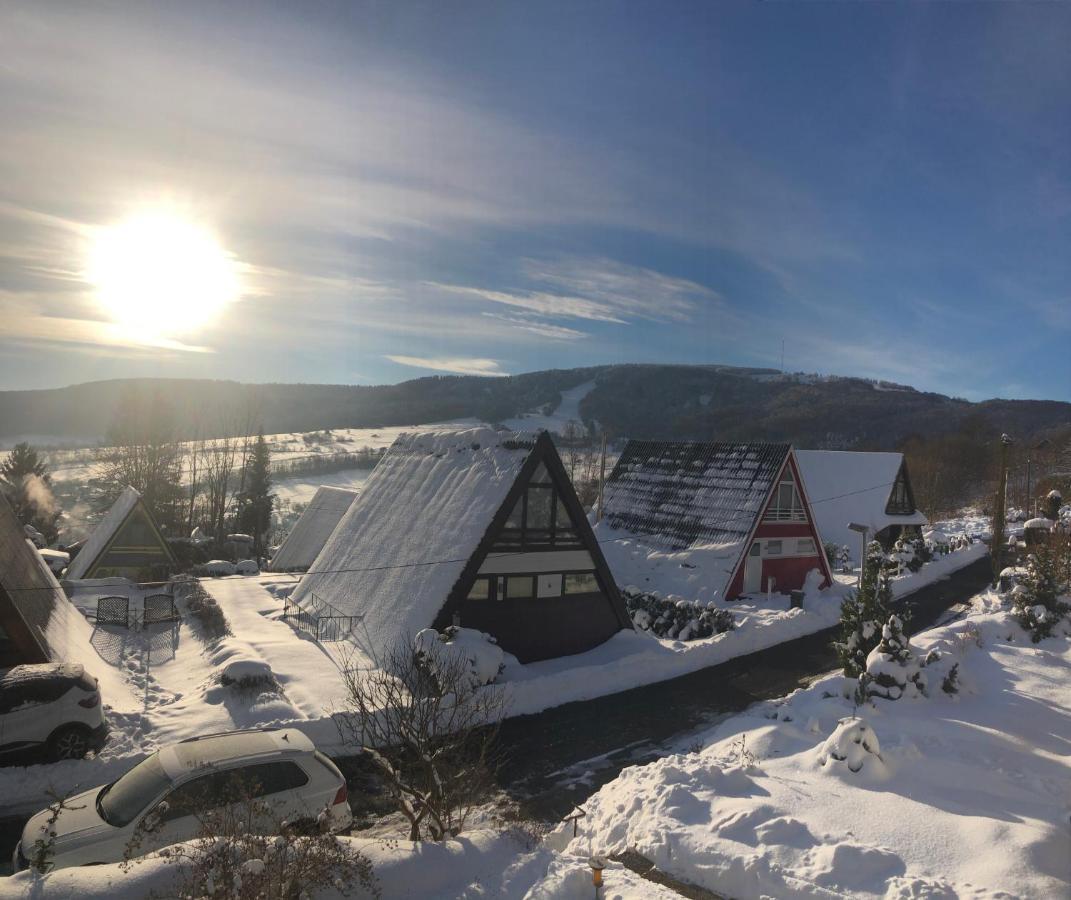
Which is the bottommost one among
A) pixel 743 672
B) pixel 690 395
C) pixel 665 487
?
pixel 743 672

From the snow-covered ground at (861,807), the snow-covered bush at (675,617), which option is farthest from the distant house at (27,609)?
the snow-covered bush at (675,617)

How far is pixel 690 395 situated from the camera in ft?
A: 502

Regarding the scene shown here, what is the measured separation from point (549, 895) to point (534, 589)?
39.3ft

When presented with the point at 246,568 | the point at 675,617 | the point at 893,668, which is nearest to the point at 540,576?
the point at 675,617

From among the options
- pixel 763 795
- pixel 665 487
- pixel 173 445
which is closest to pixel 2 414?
pixel 173 445

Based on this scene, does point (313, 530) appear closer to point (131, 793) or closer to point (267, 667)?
point (267, 667)

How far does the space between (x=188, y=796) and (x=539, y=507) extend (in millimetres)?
11738

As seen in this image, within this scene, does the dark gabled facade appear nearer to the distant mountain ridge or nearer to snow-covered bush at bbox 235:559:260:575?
snow-covered bush at bbox 235:559:260:575

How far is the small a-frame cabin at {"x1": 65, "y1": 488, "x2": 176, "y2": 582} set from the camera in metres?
30.5

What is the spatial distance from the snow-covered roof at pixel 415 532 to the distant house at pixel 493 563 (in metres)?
0.04

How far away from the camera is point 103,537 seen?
30.8 meters

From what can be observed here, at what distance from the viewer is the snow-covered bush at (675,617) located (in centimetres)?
2220

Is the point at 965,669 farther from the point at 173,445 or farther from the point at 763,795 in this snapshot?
the point at 173,445

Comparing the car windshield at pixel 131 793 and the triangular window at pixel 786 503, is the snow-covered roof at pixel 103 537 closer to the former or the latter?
the car windshield at pixel 131 793
